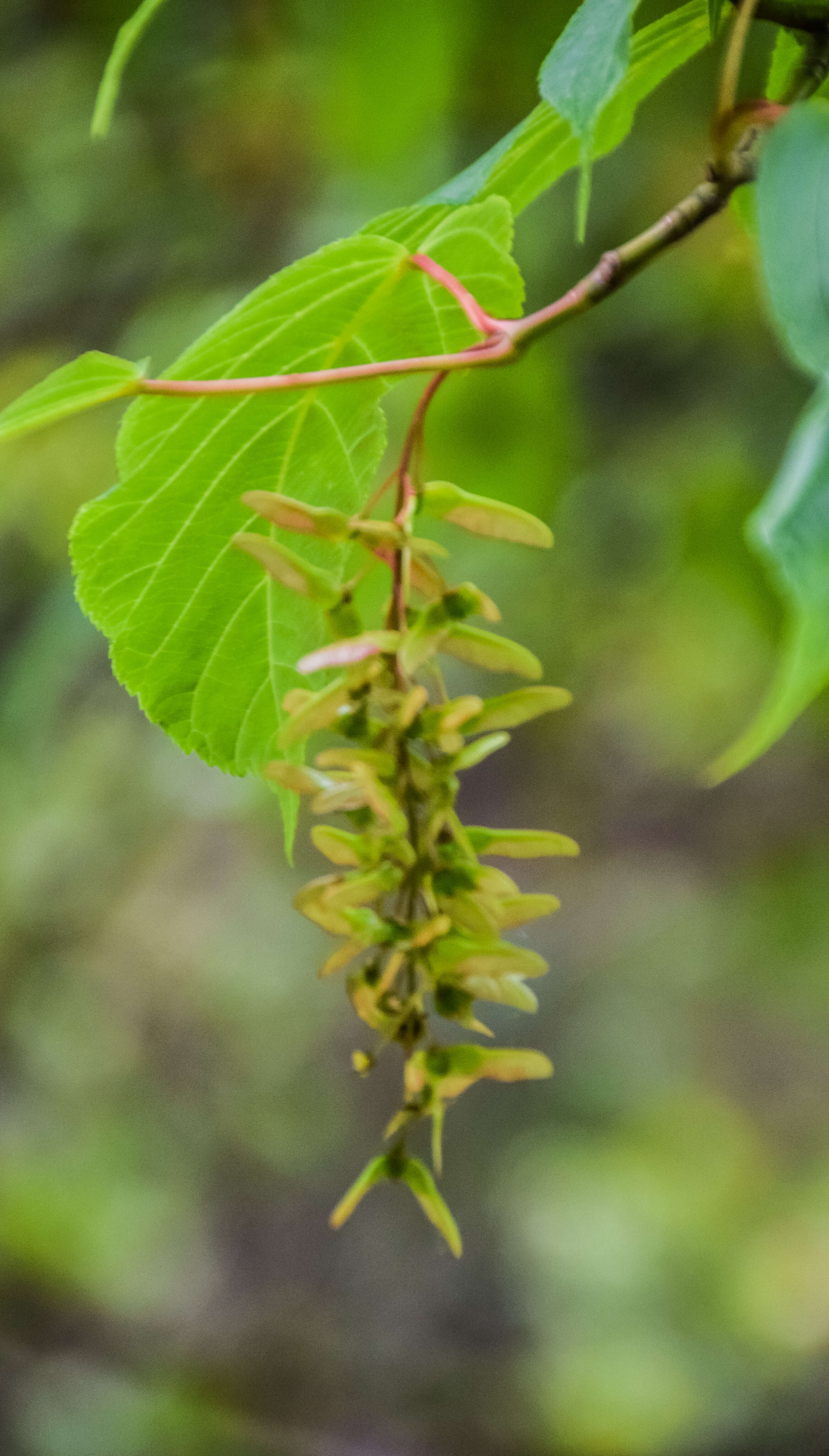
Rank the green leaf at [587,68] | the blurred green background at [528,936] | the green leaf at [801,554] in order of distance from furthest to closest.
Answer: the blurred green background at [528,936] < the green leaf at [587,68] < the green leaf at [801,554]

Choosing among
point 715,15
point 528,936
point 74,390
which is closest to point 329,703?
point 74,390

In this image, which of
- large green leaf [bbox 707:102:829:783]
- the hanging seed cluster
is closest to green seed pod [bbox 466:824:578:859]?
the hanging seed cluster

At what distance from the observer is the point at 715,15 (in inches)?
12.6

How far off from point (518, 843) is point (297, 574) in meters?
0.11

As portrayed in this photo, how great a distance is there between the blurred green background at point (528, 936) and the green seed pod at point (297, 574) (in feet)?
1.93

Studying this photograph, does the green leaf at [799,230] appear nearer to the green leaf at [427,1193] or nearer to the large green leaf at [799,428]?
the large green leaf at [799,428]

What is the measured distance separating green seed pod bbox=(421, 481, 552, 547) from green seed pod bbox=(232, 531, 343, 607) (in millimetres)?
38

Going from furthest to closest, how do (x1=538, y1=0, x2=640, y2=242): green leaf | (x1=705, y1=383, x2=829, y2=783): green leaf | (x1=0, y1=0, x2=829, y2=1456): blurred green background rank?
(x1=0, y1=0, x2=829, y2=1456): blurred green background < (x1=538, y1=0, x2=640, y2=242): green leaf < (x1=705, y1=383, x2=829, y2=783): green leaf

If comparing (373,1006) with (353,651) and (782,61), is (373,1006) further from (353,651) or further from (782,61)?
(782,61)

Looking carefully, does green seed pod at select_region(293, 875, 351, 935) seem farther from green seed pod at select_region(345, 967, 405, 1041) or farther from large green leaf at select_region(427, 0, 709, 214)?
large green leaf at select_region(427, 0, 709, 214)

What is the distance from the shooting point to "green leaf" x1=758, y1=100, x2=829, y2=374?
0.22m

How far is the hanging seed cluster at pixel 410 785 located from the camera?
1.02 feet

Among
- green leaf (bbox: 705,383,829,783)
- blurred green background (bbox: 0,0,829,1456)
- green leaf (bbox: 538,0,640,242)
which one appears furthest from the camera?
blurred green background (bbox: 0,0,829,1456)

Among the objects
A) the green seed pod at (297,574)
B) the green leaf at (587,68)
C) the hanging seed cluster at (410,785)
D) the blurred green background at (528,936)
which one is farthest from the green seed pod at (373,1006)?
→ the blurred green background at (528,936)
